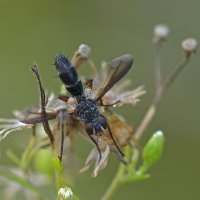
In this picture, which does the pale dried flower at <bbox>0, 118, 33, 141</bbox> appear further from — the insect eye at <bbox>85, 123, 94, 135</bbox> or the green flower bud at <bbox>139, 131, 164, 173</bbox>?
the green flower bud at <bbox>139, 131, 164, 173</bbox>

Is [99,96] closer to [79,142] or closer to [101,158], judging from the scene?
[101,158]

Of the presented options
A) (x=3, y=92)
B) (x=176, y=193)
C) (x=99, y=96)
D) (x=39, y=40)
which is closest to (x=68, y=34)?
(x=39, y=40)

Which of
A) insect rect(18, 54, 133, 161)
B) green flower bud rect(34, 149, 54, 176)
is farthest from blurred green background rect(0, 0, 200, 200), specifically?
insect rect(18, 54, 133, 161)

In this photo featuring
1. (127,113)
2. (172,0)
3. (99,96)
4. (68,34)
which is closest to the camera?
(99,96)

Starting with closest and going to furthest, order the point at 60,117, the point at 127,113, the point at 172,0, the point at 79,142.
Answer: the point at 60,117 < the point at 79,142 < the point at 127,113 < the point at 172,0

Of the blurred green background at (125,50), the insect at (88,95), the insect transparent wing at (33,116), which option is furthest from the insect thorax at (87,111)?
the blurred green background at (125,50)

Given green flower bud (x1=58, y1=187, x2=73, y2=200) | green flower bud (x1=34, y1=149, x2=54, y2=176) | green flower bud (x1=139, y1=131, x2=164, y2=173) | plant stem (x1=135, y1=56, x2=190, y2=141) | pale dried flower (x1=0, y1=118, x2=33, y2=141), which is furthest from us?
green flower bud (x1=34, y1=149, x2=54, y2=176)

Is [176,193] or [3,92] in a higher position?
[3,92]
